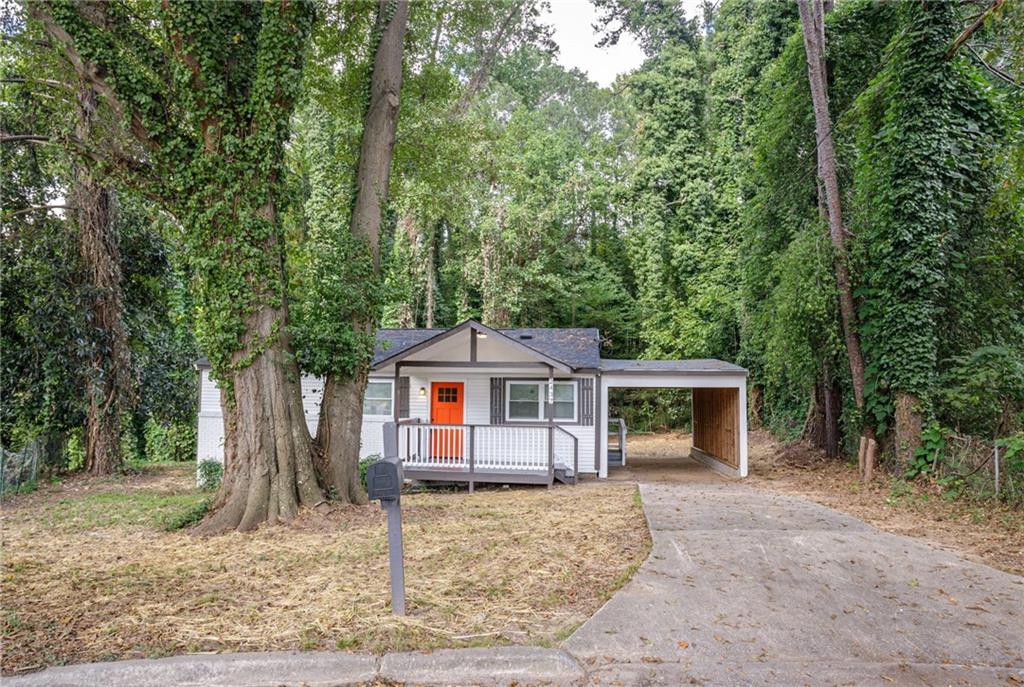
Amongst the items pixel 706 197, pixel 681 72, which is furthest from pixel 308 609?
pixel 681 72

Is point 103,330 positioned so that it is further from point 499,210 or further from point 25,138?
point 499,210

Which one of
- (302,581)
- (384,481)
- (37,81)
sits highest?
(37,81)

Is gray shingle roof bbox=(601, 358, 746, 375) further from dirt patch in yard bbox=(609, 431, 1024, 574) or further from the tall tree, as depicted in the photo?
the tall tree

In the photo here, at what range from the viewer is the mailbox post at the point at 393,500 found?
13.8ft

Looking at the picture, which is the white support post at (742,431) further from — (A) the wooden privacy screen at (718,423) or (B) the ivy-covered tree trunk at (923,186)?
(B) the ivy-covered tree trunk at (923,186)

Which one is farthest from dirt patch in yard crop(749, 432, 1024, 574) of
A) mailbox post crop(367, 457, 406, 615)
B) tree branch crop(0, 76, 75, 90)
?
tree branch crop(0, 76, 75, 90)

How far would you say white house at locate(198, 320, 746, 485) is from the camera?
13.1m

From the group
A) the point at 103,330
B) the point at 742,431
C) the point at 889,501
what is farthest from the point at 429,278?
the point at 889,501

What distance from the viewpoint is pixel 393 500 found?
167 inches

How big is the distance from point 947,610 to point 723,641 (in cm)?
202

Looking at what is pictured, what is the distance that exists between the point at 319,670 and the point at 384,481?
117 cm

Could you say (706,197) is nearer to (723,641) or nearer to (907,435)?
(907,435)

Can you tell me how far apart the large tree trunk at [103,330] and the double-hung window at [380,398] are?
5.20m

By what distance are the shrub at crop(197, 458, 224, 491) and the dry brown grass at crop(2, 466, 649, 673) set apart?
3.69 metres
